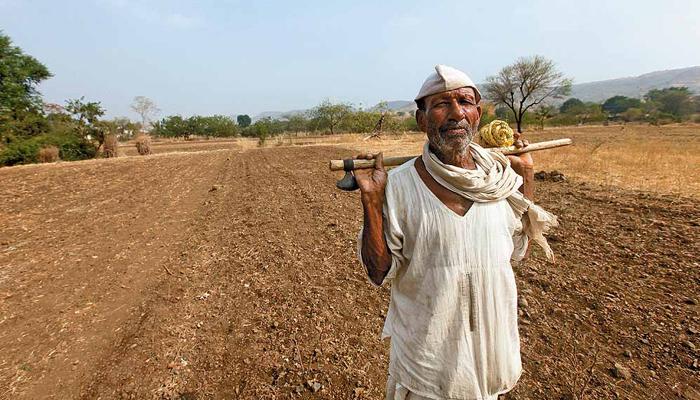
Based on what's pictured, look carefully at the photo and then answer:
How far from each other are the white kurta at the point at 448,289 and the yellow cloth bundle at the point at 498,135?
44 cm

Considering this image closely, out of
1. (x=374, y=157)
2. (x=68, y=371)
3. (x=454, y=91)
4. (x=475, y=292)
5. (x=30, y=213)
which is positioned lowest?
(x=68, y=371)

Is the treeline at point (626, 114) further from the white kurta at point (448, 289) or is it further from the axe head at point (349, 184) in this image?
the axe head at point (349, 184)

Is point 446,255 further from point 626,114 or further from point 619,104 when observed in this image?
point 619,104

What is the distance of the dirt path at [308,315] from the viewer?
2734 millimetres

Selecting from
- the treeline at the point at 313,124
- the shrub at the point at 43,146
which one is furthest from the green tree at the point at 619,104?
the shrub at the point at 43,146

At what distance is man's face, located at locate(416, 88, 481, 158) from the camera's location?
1.23m

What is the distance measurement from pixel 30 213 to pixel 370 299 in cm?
853

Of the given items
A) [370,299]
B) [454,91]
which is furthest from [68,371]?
[454,91]

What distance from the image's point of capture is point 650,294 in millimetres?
3641

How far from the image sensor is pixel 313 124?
57594mm

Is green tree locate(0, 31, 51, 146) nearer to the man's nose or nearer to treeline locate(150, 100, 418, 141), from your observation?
treeline locate(150, 100, 418, 141)

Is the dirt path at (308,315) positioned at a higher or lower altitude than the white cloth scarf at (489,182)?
lower

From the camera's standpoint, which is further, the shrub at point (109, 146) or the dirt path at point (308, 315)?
the shrub at point (109, 146)

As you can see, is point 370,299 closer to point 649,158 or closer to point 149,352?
point 149,352
